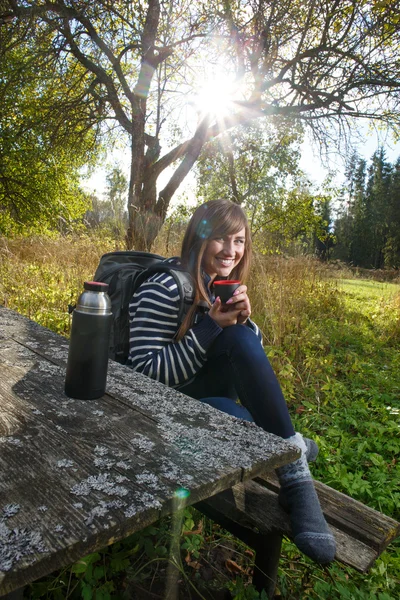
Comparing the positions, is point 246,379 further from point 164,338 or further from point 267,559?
point 267,559

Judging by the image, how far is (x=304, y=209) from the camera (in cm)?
1342

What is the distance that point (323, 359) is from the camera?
4.11 meters

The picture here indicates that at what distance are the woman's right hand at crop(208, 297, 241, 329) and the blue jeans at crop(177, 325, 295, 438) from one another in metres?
0.03

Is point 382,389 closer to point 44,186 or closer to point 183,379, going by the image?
point 183,379

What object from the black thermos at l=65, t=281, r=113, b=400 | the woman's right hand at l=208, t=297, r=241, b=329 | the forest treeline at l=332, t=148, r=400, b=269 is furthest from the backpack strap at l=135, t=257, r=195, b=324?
the forest treeline at l=332, t=148, r=400, b=269

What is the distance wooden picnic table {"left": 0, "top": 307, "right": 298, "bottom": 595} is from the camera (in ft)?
1.91

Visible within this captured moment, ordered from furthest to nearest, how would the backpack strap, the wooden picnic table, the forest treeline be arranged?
the forest treeline → the backpack strap → the wooden picnic table

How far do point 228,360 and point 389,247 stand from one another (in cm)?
3849

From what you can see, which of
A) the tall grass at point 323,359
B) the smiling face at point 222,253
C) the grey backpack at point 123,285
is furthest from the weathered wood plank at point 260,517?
the smiling face at point 222,253

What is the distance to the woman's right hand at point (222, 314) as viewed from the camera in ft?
5.52

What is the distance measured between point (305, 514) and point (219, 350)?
2.19 feet

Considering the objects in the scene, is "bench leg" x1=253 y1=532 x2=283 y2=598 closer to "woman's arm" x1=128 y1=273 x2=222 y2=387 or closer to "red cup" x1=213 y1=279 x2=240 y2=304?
"woman's arm" x1=128 y1=273 x2=222 y2=387

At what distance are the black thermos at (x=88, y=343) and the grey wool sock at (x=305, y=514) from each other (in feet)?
1.99

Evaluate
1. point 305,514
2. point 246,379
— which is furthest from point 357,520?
point 246,379
